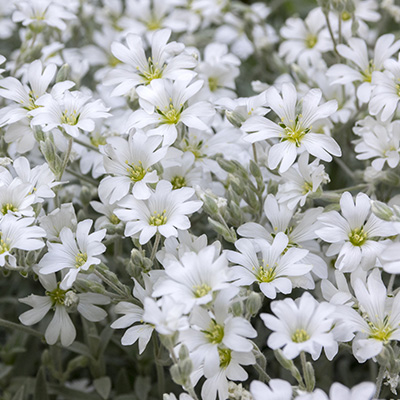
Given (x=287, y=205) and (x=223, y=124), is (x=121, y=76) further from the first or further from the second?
(x=287, y=205)

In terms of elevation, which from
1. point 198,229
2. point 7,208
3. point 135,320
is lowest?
point 198,229

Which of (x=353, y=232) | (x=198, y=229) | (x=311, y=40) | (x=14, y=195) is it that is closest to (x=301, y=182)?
(x=353, y=232)

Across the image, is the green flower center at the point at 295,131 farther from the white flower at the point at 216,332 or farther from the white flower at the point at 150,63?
the white flower at the point at 216,332

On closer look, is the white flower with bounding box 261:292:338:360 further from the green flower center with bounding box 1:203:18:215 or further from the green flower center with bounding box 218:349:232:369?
the green flower center with bounding box 1:203:18:215

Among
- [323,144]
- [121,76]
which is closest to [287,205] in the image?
[323,144]

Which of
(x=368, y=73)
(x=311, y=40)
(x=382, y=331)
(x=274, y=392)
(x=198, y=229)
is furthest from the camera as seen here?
(x=311, y=40)

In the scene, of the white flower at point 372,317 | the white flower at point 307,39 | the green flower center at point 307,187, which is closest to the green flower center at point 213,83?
the white flower at point 307,39

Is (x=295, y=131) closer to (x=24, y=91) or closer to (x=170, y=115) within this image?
(x=170, y=115)
